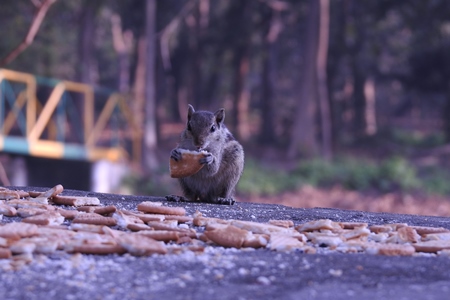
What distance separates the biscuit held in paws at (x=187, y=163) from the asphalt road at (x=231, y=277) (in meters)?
1.97

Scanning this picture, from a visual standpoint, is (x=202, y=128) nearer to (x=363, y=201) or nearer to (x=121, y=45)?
(x=363, y=201)

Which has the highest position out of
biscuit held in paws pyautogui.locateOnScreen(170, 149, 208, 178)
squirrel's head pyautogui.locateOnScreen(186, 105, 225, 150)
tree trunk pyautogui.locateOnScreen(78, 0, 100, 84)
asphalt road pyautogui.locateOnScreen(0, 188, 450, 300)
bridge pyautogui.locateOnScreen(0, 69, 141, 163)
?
tree trunk pyautogui.locateOnScreen(78, 0, 100, 84)

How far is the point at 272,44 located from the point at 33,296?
92.6 feet

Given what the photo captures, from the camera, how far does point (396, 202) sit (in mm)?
17234

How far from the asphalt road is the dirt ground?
12.3m

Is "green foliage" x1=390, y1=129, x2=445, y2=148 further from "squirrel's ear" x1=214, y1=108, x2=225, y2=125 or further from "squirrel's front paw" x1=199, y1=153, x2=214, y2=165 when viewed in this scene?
"squirrel's front paw" x1=199, y1=153, x2=214, y2=165

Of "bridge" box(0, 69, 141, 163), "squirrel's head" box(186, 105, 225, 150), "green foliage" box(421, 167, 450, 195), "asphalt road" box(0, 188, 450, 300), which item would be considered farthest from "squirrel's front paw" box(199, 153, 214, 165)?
"green foliage" box(421, 167, 450, 195)

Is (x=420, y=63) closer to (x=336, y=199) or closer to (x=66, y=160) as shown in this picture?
(x=336, y=199)

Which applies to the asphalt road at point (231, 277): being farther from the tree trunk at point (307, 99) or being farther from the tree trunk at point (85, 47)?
the tree trunk at point (85, 47)

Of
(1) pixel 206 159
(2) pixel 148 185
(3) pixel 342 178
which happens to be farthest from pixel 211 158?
(2) pixel 148 185

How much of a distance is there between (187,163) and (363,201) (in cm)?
1147

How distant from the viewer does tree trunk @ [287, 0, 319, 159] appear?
24047 mm

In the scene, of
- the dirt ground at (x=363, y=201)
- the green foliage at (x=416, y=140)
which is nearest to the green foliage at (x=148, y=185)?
the dirt ground at (x=363, y=201)

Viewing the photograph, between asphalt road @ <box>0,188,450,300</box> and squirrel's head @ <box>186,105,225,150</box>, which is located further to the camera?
squirrel's head @ <box>186,105,225,150</box>
